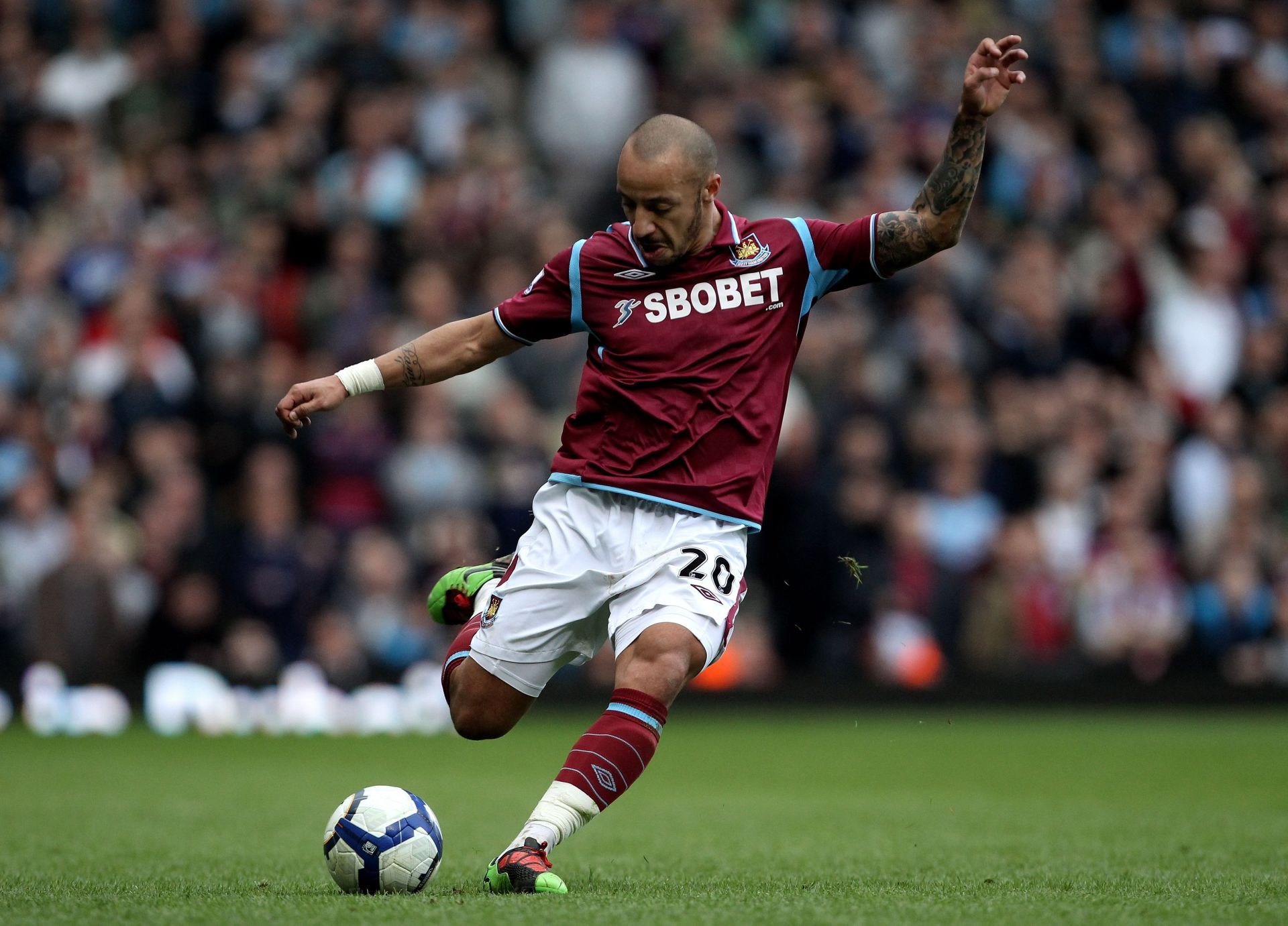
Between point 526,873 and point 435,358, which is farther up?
point 435,358

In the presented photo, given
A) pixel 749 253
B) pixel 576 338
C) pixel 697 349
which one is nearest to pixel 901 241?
pixel 749 253

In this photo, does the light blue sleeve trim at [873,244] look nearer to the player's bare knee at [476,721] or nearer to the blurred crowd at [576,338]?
the player's bare knee at [476,721]

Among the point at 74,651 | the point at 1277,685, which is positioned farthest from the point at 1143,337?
the point at 74,651

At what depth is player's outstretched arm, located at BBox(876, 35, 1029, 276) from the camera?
6266 millimetres

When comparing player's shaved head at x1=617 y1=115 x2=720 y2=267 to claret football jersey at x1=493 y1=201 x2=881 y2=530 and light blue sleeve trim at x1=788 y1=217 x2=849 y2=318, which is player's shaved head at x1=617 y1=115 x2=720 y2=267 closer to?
claret football jersey at x1=493 y1=201 x2=881 y2=530

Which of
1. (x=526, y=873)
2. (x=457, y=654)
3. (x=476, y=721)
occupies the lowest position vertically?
(x=526, y=873)

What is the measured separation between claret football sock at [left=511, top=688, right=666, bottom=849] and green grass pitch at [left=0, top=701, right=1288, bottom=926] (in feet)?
0.84

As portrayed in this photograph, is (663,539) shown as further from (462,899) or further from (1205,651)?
(1205,651)

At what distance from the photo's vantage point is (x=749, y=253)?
21.4 ft

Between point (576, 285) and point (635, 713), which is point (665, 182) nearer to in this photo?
point (576, 285)

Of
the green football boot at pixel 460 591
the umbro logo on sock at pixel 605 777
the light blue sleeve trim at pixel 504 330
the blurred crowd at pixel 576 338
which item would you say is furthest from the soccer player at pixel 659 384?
the blurred crowd at pixel 576 338

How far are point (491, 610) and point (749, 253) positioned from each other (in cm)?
160

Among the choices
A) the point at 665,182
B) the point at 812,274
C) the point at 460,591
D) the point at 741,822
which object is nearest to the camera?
the point at 665,182

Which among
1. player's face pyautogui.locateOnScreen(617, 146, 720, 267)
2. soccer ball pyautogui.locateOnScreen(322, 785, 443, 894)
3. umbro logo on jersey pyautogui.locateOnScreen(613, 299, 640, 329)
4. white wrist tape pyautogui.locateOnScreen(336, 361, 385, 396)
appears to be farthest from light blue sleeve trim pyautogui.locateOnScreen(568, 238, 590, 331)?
soccer ball pyautogui.locateOnScreen(322, 785, 443, 894)
